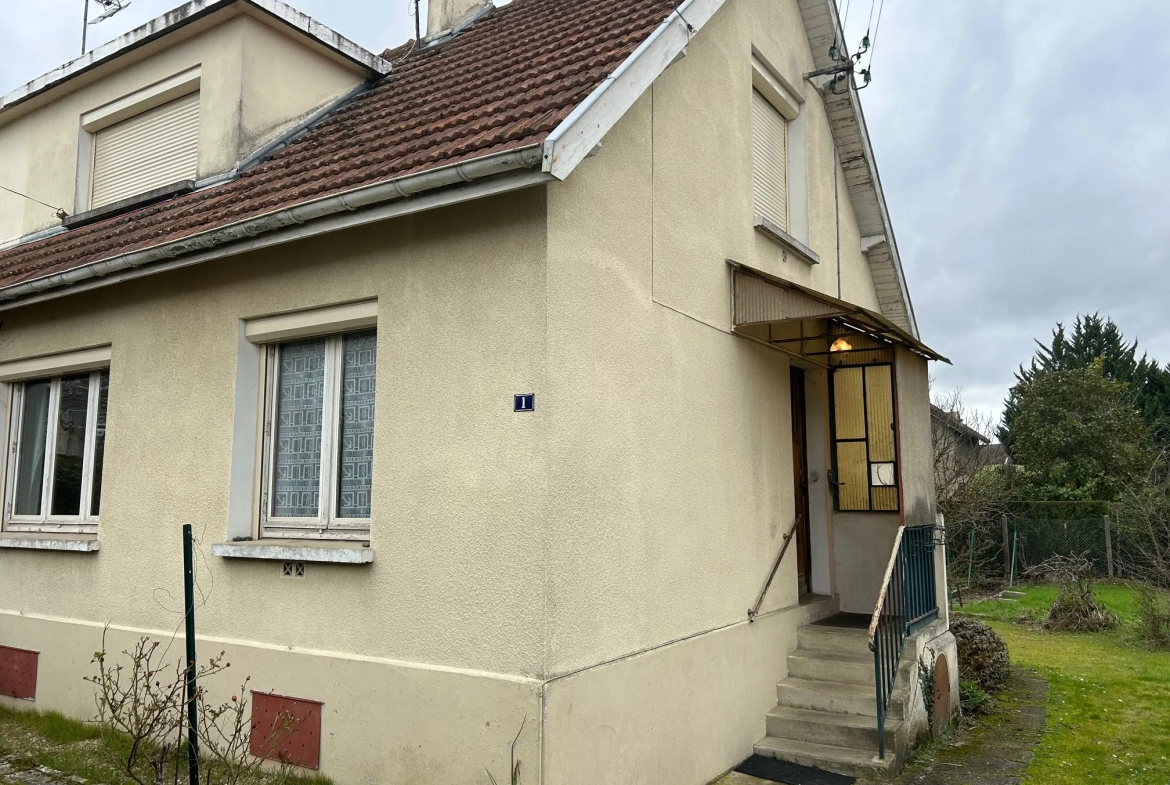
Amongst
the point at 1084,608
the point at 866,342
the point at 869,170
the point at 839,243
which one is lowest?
the point at 1084,608

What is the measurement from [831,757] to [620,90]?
4.99 m

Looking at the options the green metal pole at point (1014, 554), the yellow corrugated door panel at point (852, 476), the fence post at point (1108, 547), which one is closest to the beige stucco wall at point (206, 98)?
the yellow corrugated door panel at point (852, 476)

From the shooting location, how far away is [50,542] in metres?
7.34

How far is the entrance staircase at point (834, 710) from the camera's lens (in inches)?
261

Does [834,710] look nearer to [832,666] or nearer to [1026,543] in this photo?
[832,666]

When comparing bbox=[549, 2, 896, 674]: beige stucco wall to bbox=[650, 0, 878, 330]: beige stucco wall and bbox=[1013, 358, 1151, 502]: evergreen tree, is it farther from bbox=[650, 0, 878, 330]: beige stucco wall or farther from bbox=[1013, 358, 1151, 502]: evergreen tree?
bbox=[1013, 358, 1151, 502]: evergreen tree

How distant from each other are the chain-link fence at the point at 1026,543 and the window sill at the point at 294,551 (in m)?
16.7

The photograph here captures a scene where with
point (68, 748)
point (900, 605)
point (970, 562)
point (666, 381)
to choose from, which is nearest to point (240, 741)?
point (68, 748)

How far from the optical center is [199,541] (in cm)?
643

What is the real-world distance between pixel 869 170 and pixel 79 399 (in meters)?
8.50

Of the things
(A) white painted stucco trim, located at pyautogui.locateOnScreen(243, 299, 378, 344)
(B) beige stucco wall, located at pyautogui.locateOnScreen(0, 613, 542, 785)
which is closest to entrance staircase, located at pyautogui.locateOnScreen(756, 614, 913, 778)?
(B) beige stucco wall, located at pyautogui.locateOnScreen(0, 613, 542, 785)

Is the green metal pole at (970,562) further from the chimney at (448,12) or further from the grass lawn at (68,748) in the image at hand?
the grass lawn at (68,748)

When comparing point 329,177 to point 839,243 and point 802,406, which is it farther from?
point 839,243

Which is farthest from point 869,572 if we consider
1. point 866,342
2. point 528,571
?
point 528,571
